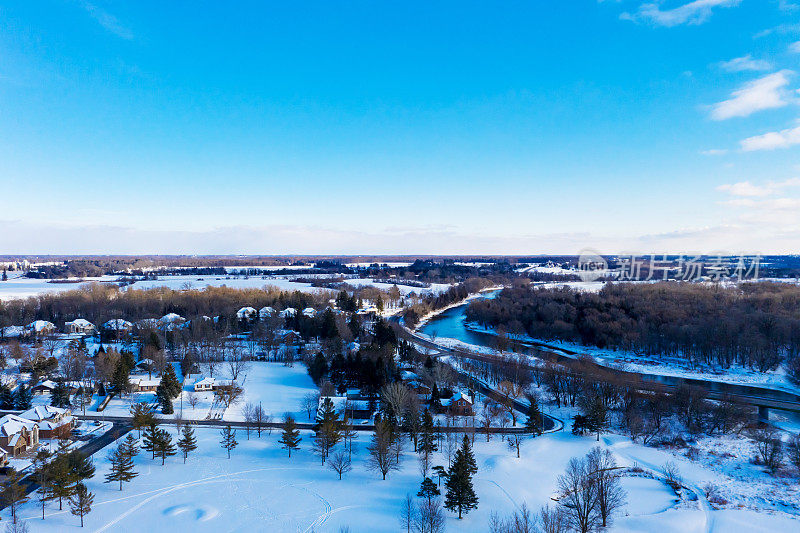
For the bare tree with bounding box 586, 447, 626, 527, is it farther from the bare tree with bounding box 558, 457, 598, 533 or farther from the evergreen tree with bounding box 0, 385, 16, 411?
the evergreen tree with bounding box 0, 385, 16, 411

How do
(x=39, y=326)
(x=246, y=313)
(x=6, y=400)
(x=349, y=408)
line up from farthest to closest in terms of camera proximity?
(x=246, y=313)
(x=39, y=326)
(x=349, y=408)
(x=6, y=400)

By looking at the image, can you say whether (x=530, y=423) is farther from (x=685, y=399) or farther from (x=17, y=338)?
(x=17, y=338)

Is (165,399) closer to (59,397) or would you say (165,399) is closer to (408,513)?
(59,397)

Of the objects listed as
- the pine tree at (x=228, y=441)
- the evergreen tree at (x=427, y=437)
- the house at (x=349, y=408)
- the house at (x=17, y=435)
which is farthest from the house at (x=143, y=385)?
the evergreen tree at (x=427, y=437)

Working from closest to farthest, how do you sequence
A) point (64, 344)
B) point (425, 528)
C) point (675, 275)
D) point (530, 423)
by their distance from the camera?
point (425, 528)
point (530, 423)
point (64, 344)
point (675, 275)

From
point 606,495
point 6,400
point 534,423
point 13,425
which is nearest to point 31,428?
point 13,425

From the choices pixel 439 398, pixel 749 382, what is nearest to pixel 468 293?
pixel 749 382
